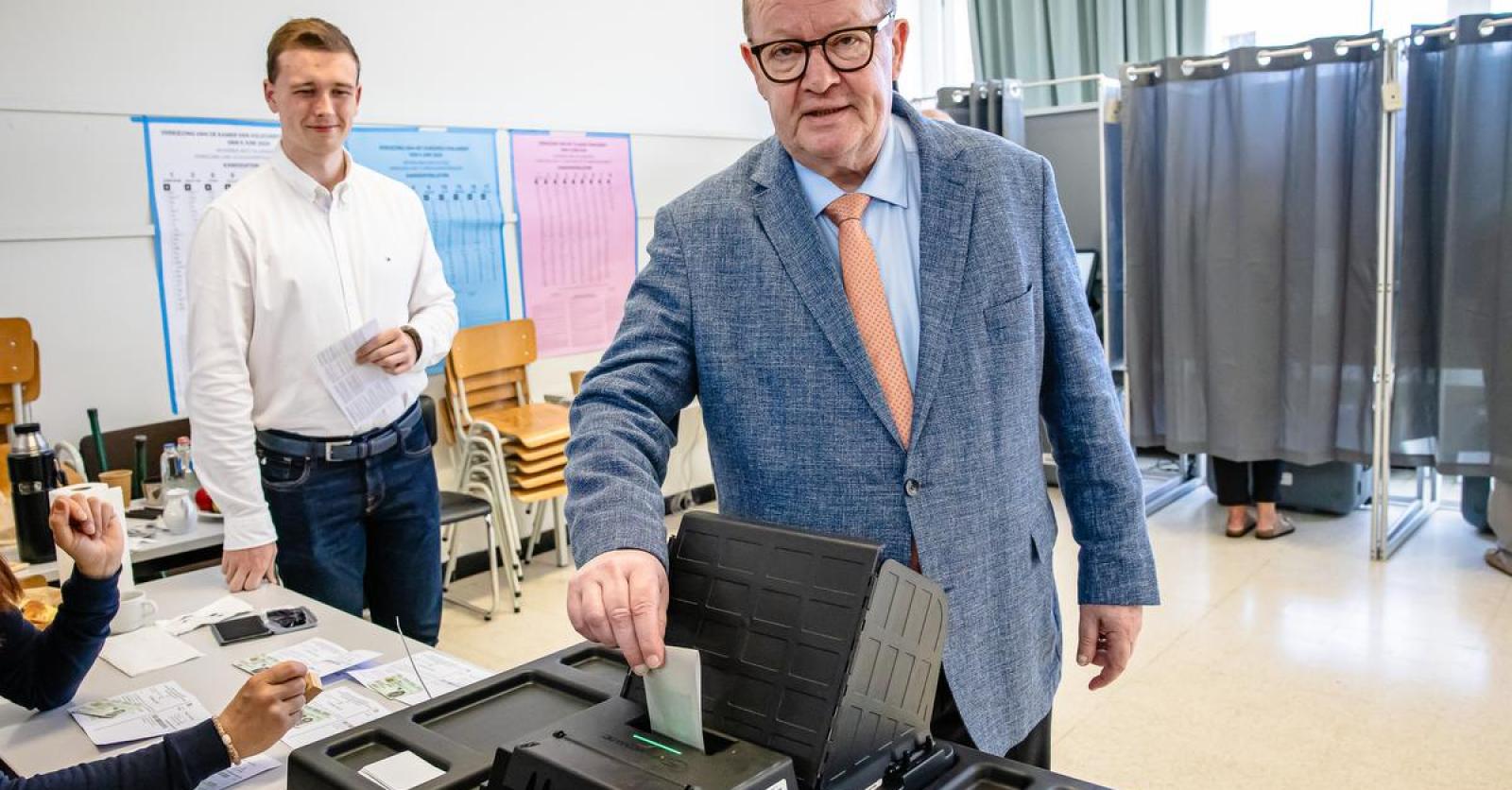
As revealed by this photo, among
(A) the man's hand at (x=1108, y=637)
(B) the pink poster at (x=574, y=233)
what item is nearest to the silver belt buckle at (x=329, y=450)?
(A) the man's hand at (x=1108, y=637)

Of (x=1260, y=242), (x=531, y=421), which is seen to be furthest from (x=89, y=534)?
(x=1260, y=242)

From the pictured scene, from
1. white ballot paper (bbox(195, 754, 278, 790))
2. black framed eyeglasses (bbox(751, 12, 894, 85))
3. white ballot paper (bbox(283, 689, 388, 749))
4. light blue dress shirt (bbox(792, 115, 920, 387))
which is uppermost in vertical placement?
black framed eyeglasses (bbox(751, 12, 894, 85))

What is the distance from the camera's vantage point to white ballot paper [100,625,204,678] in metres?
1.78

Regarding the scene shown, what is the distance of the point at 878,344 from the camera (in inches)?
51.3

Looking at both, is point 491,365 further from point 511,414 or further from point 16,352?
point 16,352

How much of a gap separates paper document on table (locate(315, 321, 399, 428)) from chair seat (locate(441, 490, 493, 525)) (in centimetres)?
Result: 137

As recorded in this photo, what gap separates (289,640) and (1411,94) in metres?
3.97

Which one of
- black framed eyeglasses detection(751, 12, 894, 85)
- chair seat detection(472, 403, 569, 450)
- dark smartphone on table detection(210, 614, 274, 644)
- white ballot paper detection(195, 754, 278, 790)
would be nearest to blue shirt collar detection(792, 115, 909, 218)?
black framed eyeglasses detection(751, 12, 894, 85)

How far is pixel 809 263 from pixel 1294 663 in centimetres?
260

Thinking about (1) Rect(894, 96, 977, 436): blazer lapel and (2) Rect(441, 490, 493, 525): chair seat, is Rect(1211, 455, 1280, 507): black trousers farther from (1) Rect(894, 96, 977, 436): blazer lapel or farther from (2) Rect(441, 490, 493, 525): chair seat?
(1) Rect(894, 96, 977, 436): blazer lapel

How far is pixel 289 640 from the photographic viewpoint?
6.15 ft

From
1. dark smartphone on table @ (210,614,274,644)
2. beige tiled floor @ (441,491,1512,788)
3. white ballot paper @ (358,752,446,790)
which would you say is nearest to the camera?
white ballot paper @ (358,752,446,790)

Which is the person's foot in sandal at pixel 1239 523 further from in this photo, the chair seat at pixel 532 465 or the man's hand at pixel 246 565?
the man's hand at pixel 246 565

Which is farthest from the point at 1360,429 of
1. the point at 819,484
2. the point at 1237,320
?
the point at 819,484
